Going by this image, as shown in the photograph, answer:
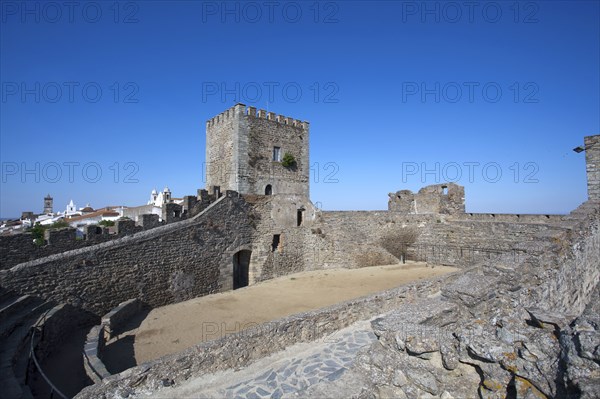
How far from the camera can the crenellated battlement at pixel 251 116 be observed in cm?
1805

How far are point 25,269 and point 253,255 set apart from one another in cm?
895

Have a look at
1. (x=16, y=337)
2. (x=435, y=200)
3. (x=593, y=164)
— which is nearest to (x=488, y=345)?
(x=16, y=337)

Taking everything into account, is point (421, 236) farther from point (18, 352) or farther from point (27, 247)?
point (27, 247)

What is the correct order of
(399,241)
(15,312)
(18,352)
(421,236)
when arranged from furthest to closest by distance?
1. (399,241)
2. (421,236)
3. (15,312)
4. (18,352)

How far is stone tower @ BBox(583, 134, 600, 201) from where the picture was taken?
9.55 m

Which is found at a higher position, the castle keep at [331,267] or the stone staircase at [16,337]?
the castle keep at [331,267]

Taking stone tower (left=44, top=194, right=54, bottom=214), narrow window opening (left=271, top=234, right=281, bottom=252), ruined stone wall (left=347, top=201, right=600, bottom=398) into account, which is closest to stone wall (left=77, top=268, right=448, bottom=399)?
Result: ruined stone wall (left=347, top=201, right=600, bottom=398)

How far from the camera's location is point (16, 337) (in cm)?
688

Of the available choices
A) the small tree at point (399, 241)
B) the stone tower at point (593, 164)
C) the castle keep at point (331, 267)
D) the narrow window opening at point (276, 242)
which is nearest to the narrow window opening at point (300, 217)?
the castle keep at point (331, 267)

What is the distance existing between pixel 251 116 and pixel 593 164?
585 inches

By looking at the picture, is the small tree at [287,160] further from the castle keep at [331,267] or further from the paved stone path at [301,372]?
the paved stone path at [301,372]

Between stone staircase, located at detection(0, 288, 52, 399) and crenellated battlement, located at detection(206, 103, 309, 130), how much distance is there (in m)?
12.5

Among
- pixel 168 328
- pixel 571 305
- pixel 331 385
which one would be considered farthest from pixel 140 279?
pixel 571 305

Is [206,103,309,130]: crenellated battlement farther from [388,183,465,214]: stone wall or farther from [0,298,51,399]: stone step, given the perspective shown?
[0,298,51,399]: stone step
